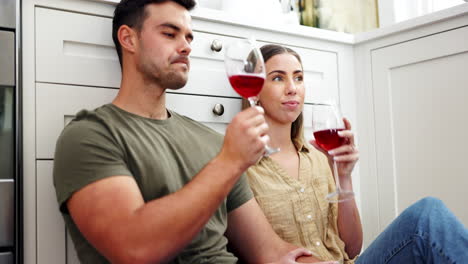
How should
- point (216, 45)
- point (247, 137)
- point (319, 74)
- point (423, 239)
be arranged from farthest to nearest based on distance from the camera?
point (319, 74), point (216, 45), point (423, 239), point (247, 137)

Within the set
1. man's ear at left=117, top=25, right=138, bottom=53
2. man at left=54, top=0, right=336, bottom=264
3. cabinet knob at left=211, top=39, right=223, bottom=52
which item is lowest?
man at left=54, top=0, right=336, bottom=264

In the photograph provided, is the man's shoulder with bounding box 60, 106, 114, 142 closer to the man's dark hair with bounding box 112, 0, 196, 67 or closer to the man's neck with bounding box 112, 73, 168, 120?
the man's neck with bounding box 112, 73, 168, 120

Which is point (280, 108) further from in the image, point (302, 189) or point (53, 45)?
point (53, 45)

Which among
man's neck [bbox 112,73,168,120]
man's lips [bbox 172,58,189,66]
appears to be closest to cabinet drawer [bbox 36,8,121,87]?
man's neck [bbox 112,73,168,120]

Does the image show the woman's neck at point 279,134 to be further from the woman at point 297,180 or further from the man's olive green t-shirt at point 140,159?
the man's olive green t-shirt at point 140,159

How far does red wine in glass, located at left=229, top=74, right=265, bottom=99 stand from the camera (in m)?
1.00

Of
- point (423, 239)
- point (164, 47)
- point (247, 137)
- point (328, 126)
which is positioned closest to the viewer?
point (247, 137)

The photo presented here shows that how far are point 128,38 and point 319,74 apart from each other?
31.2 inches

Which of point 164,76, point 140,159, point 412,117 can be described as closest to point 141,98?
point 164,76

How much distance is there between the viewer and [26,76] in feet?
4.31

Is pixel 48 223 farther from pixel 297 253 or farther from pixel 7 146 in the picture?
pixel 297 253

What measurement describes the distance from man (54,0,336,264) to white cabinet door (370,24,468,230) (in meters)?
0.66

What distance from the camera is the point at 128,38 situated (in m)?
1.36

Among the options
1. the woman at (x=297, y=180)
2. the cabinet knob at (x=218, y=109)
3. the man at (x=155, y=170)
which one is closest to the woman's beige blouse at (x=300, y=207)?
the woman at (x=297, y=180)
